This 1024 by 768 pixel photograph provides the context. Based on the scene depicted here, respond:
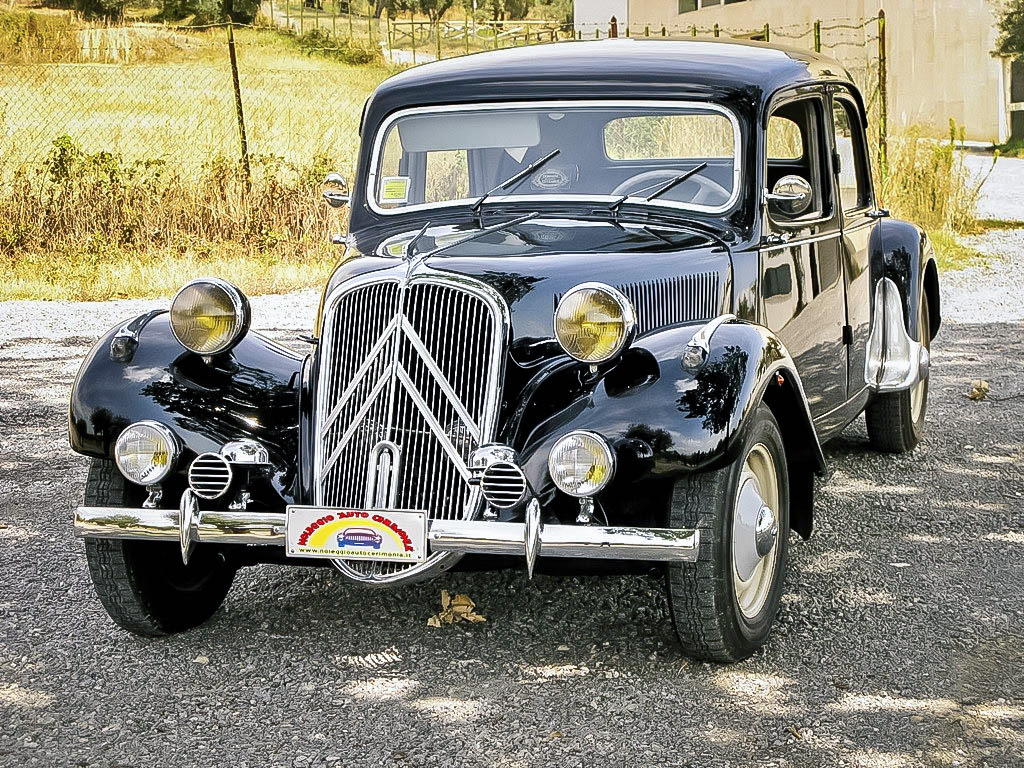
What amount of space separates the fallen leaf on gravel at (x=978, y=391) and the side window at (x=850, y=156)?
2.14 m

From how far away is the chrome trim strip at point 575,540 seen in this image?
344 cm

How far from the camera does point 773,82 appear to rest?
4.76 metres

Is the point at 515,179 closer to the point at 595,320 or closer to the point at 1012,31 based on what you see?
the point at 595,320

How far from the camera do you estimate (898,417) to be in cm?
620

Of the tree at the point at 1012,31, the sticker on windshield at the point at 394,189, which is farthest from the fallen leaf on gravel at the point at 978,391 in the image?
the tree at the point at 1012,31

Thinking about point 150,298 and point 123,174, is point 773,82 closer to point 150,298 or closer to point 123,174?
point 150,298

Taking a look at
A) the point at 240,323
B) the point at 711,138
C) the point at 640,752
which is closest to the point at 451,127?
the point at 711,138

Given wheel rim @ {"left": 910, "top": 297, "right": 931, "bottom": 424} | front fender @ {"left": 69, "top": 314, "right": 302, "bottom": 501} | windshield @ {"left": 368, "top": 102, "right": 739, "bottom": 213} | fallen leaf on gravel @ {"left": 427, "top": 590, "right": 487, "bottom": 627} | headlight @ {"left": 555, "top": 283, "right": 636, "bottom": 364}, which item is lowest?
fallen leaf on gravel @ {"left": 427, "top": 590, "right": 487, "bottom": 627}

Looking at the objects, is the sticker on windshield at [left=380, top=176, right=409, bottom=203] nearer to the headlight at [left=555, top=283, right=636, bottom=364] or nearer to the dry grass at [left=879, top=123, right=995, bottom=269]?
the headlight at [left=555, top=283, right=636, bottom=364]

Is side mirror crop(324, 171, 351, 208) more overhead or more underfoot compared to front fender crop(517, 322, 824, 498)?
more overhead

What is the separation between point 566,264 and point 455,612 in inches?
48.3

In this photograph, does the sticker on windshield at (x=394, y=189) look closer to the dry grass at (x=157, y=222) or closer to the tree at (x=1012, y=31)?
the dry grass at (x=157, y=222)

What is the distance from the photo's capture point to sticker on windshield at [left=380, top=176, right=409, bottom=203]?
4949 mm

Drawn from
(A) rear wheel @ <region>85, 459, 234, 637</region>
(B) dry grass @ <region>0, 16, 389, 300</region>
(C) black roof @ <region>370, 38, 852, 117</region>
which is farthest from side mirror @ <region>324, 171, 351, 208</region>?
(B) dry grass @ <region>0, 16, 389, 300</region>
